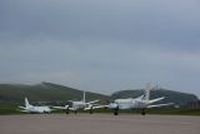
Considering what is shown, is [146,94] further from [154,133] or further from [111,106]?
[154,133]

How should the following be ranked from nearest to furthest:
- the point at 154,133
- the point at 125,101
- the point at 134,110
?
the point at 154,133
the point at 125,101
the point at 134,110

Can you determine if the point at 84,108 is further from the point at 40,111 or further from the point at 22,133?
the point at 22,133

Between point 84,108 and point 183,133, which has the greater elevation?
point 84,108

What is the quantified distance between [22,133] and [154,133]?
8.10 m

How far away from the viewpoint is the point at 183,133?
3116 centimetres

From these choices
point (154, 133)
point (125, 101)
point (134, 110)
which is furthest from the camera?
point (134, 110)

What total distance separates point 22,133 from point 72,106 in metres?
110

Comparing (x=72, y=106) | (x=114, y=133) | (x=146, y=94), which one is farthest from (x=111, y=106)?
(x=114, y=133)

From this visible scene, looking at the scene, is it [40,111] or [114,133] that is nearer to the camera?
[114,133]

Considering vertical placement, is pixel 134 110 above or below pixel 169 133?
above

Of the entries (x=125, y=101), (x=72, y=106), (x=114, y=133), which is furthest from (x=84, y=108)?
(x=114, y=133)

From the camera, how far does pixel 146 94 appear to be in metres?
121

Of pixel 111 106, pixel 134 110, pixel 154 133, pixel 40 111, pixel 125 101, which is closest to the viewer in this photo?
pixel 154 133

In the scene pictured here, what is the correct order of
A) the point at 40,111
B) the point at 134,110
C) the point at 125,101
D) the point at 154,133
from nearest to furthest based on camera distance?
the point at 154,133
the point at 125,101
the point at 134,110
the point at 40,111
